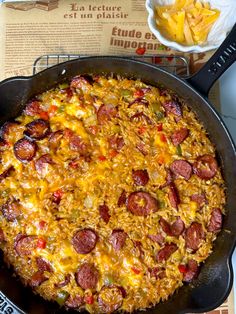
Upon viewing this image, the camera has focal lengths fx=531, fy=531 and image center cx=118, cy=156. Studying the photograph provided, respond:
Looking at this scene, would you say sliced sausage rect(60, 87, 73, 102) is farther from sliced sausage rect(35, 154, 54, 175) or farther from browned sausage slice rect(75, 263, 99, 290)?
browned sausage slice rect(75, 263, 99, 290)

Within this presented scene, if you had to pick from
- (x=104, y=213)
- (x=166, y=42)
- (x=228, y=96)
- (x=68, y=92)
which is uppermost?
(x=166, y=42)

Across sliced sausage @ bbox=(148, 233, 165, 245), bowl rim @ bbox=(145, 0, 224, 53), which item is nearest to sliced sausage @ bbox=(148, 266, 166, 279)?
sliced sausage @ bbox=(148, 233, 165, 245)

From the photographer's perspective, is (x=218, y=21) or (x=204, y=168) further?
(x=218, y=21)

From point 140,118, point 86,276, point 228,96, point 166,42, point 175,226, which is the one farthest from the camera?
point 228,96

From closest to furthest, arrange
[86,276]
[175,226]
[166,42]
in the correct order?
1. [86,276]
2. [175,226]
3. [166,42]

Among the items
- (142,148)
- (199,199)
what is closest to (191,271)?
(199,199)

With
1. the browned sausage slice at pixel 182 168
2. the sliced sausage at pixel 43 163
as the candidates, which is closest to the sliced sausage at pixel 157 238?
the browned sausage slice at pixel 182 168

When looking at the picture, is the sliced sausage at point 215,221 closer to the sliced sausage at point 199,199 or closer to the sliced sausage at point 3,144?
the sliced sausage at point 199,199

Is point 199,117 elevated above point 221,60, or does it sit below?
below

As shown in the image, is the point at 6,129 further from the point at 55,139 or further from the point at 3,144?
the point at 55,139
